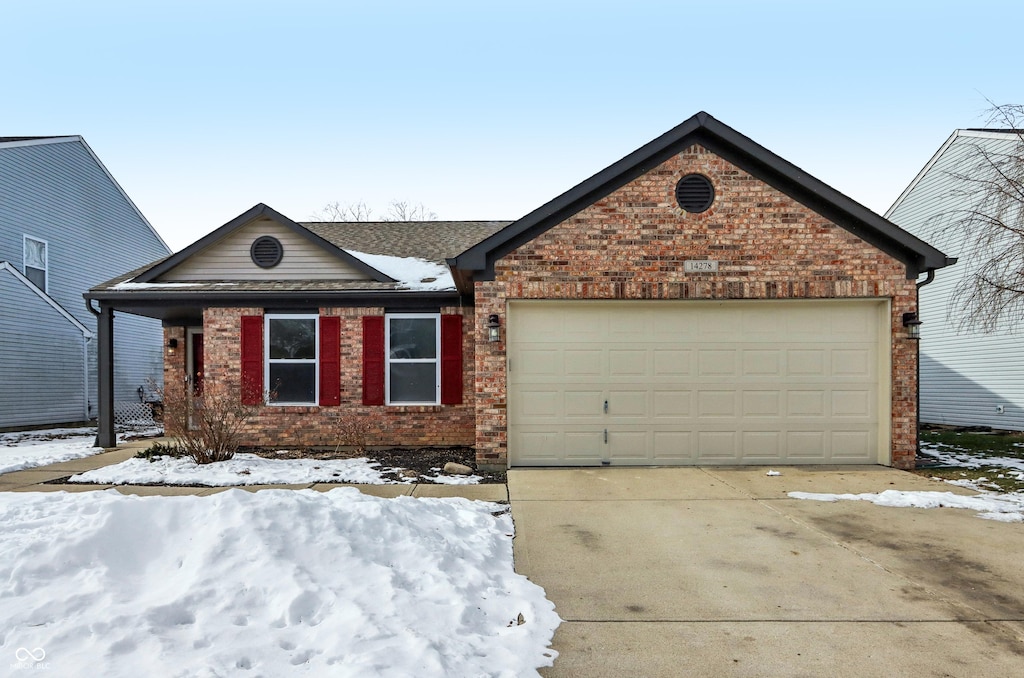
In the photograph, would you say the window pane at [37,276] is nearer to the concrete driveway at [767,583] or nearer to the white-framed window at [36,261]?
the white-framed window at [36,261]

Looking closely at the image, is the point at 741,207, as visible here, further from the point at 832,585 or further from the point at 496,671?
the point at 496,671

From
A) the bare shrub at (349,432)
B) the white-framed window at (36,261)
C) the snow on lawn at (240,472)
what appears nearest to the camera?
the snow on lawn at (240,472)

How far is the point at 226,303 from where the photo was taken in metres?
10.8

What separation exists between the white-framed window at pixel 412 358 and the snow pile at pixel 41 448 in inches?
217

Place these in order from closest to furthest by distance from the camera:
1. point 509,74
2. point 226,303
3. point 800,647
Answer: point 800,647 < point 226,303 < point 509,74

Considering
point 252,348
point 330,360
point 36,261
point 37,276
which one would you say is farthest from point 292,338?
point 36,261

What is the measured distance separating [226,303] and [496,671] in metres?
9.84

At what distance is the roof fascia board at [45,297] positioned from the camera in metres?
15.3

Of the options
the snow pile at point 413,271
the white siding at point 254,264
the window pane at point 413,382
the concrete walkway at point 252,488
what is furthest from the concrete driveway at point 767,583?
the white siding at point 254,264

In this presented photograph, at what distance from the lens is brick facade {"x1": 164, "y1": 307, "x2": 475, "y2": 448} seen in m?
10.7

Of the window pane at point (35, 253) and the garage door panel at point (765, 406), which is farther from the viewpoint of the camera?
the window pane at point (35, 253)

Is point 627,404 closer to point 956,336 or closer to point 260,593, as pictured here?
point 260,593

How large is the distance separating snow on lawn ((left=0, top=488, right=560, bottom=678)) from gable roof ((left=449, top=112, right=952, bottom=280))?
4734 millimetres

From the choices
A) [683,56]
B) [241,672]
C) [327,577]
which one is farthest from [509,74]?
[241,672]
